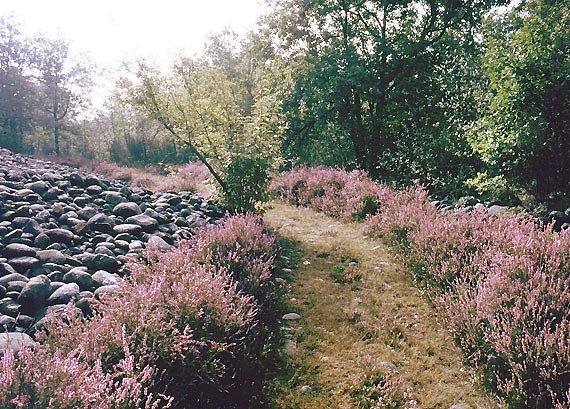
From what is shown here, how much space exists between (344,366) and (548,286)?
2262 millimetres

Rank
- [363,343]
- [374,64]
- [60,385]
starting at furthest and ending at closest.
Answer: [374,64] → [363,343] → [60,385]

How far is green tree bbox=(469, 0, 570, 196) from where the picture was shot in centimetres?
773

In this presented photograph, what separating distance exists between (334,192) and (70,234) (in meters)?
6.99

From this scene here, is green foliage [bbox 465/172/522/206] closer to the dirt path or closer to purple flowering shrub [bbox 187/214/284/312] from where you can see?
the dirt path

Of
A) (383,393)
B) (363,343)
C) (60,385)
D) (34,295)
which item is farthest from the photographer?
(363,343)

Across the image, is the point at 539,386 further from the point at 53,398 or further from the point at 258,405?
the point at 53,398

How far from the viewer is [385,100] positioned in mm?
15258

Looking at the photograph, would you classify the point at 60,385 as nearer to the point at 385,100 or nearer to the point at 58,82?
the point at 385,100

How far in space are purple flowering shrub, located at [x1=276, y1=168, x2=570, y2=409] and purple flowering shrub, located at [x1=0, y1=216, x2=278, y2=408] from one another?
2.26m

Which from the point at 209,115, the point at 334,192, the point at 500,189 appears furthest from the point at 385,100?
the point at 209,115

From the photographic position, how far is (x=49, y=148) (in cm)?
3180

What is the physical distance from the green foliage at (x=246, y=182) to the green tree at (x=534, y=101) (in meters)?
5.03

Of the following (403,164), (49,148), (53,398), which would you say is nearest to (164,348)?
(53,398)

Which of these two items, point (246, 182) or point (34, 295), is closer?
point (34, 295)
